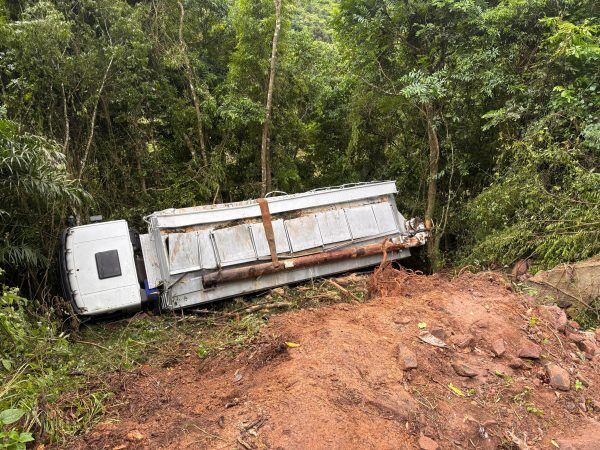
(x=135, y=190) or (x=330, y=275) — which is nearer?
(x=330, y=275)

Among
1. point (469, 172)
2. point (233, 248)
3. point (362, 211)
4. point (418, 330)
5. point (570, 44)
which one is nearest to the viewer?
point (418, 330)

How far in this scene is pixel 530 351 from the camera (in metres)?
4.19

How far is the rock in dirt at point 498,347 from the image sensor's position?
13.6 feet

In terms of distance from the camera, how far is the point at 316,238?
8.53m

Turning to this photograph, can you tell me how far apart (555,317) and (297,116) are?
880cm

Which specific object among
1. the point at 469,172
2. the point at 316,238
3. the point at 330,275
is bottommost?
the point at 330,275

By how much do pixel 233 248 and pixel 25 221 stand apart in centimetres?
351

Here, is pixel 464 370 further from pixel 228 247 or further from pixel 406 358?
pixel 228 247

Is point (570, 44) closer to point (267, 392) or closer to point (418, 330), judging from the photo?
point (418, 330)

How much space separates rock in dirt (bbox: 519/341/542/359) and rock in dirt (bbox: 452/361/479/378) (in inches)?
27.5

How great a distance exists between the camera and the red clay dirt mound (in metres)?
2.97

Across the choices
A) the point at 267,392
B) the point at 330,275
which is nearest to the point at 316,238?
the point at 330,275

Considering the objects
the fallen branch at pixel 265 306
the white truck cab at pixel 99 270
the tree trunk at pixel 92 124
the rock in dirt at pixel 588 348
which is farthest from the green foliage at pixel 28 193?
the rock in dirt at pixel 588 348

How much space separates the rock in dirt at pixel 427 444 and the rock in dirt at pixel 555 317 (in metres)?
2.69
